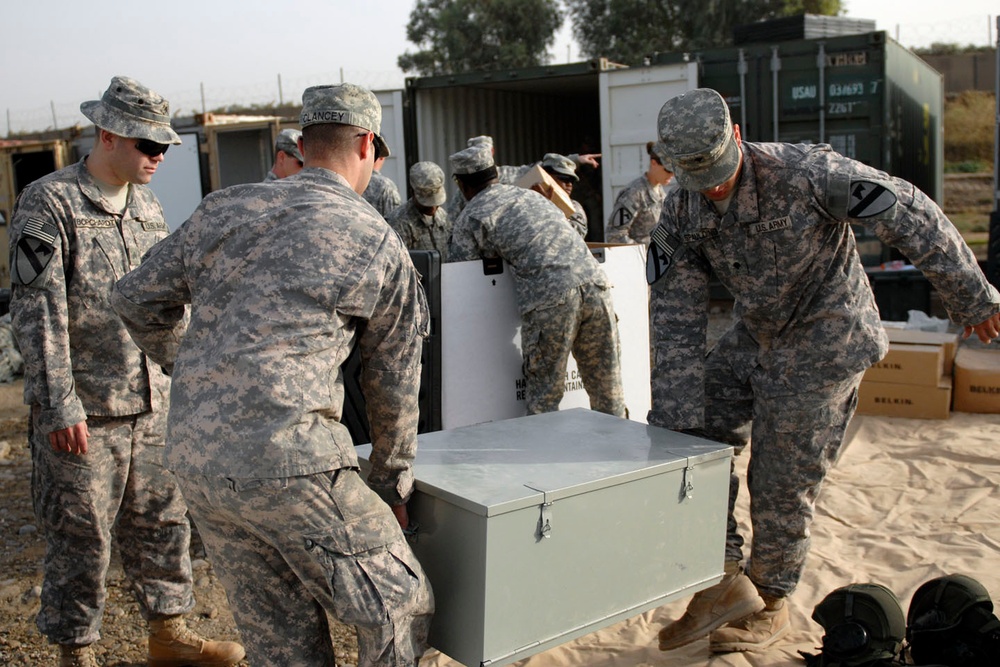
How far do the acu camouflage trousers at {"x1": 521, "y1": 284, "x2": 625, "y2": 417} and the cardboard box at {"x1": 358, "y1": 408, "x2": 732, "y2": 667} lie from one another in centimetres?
170

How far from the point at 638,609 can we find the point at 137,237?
1.96 m

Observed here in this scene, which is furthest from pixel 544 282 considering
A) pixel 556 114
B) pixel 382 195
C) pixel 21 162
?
pixel 21 162

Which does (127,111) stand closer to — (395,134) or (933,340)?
(933,340)

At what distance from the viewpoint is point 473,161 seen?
4762 mm

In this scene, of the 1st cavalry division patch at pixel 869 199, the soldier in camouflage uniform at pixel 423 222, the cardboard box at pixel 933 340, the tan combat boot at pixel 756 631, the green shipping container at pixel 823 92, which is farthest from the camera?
the green shipping container at pixel 823 92

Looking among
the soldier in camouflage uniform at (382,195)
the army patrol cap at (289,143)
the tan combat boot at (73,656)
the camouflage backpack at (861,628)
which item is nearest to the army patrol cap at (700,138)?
the camouflage backpack at (861,628)

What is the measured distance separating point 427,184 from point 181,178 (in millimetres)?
6723

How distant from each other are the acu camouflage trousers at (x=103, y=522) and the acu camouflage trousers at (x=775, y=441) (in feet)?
6.03

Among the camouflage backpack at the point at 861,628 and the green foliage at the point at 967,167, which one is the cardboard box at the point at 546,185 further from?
the green foliage at the point at 967,167

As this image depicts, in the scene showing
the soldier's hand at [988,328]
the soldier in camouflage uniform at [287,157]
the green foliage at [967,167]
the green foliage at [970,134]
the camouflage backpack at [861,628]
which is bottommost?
the camouflage backpack at [861,628]

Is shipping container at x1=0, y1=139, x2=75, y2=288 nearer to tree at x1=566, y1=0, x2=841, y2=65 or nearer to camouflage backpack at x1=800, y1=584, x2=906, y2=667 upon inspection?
camouflage backpack at x1=800, y1=584, x2=906, y2=667

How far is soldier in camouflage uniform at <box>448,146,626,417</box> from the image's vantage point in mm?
4609

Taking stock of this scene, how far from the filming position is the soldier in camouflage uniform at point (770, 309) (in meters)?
2.88

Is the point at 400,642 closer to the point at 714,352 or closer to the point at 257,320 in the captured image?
the point at 257,320
